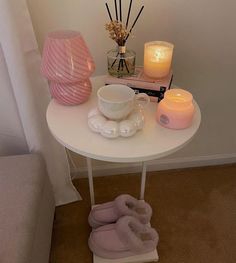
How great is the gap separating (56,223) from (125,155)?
0.72 metres

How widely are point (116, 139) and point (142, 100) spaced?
7.2 inches

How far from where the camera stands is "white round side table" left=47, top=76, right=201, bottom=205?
739 mm

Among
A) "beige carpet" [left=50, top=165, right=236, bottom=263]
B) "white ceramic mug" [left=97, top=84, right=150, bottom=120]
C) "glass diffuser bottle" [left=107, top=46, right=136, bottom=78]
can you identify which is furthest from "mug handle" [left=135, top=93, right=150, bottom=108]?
"beige carpet" [left=50, top=165, right=236, bottom=263]

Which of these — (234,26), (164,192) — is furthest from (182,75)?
(164,192)

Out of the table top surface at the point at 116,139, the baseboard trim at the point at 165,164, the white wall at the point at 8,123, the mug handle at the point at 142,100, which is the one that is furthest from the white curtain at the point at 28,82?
the mug handle at the point at 142,100

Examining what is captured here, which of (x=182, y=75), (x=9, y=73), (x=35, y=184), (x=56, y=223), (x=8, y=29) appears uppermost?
(x=8, y=29)

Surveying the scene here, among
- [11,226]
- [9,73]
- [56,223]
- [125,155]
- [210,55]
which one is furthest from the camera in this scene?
[56,223]

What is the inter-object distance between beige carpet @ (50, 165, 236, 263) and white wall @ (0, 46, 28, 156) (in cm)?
37

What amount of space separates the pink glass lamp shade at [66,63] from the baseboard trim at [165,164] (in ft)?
2.26

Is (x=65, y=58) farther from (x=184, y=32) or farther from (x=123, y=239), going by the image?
(x=123, y=239)

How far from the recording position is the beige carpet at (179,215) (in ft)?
3.86

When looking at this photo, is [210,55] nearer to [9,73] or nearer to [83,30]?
[83,30]

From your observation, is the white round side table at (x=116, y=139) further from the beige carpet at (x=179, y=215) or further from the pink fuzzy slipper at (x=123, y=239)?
the beige carpet at (x=179, y=215)

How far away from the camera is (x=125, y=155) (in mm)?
731
